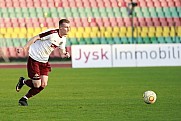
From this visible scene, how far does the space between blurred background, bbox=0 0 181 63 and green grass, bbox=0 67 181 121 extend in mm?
10898

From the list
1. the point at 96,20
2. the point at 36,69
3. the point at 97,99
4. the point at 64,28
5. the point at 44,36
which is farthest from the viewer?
the point at 96,20

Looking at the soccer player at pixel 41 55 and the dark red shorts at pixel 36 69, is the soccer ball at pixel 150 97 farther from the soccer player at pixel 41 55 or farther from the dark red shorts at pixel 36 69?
the dark red shorts at pixel 36 69

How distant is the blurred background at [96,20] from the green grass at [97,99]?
429 inches

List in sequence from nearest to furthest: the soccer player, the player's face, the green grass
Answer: the green grass < the player's face < the soccer player

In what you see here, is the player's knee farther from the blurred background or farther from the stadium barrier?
the blurred background

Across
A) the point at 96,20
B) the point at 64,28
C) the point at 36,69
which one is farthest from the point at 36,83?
the point at 96,20

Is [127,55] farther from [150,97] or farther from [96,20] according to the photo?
[150,97]

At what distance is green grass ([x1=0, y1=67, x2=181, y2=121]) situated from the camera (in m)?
10.2

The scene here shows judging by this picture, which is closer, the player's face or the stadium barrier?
the player's face

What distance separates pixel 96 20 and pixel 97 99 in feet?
67.3

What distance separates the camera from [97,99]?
13.4m

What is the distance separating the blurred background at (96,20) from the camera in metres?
32.7

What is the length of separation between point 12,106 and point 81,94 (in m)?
3.11

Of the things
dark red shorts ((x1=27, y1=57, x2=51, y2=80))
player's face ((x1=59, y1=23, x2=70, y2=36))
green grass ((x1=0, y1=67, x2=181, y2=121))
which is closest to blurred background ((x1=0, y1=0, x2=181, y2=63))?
green grass ((x1=0, y1=67, x2=181, y2=121))
